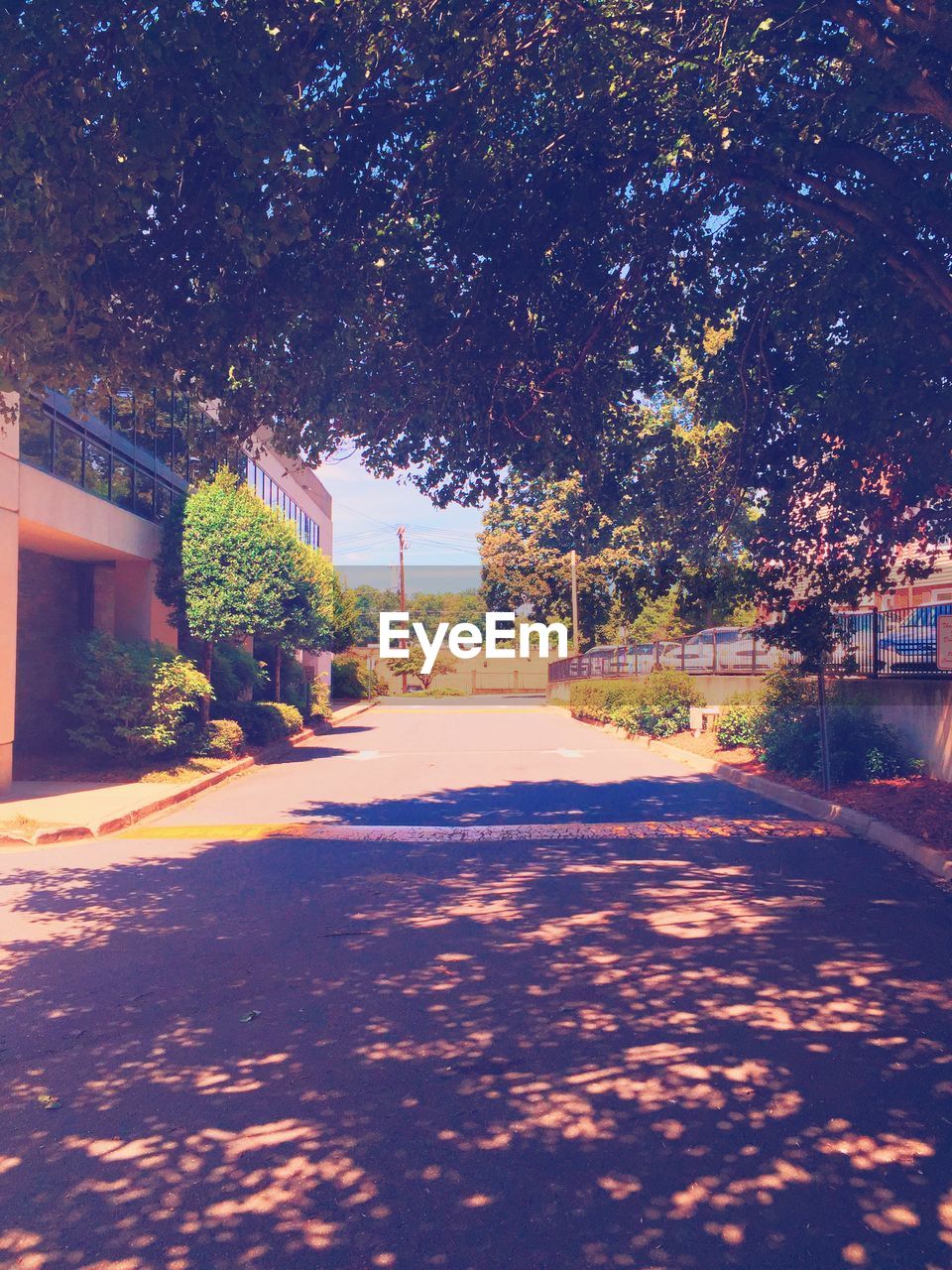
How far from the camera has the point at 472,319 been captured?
10.1 metres

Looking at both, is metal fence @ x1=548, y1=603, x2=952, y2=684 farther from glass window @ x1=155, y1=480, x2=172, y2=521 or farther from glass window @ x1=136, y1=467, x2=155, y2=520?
glass window @ x1=155, y1=480, x2=172, y2=521

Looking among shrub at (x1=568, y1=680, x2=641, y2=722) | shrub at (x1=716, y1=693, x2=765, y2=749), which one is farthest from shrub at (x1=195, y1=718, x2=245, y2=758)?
shrub at (x1=568, y1=680, x2=641, y2=722)

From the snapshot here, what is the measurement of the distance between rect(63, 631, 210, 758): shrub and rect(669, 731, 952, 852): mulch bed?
9.27 metres

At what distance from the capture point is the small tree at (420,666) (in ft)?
219

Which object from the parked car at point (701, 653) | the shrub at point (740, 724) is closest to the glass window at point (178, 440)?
the shrub at point (740, 724)

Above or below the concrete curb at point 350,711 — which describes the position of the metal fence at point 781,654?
above

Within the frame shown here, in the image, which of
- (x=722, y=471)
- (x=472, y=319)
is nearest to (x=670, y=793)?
(x=722, y=471)

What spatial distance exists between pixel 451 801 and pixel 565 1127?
10.5m

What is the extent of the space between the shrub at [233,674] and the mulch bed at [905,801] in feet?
39.0

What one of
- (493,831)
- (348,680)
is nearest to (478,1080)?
(493,831)

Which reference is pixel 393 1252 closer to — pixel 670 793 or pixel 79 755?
pixel 670 793

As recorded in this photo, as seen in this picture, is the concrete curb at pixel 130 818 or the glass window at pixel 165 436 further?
the glass window at pixel 165 436

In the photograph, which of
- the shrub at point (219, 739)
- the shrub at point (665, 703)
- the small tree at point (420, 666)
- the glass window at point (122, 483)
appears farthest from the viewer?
the small tree at point (420, 666)

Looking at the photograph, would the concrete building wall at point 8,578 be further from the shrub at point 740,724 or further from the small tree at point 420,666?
the small tree at point 420,666
